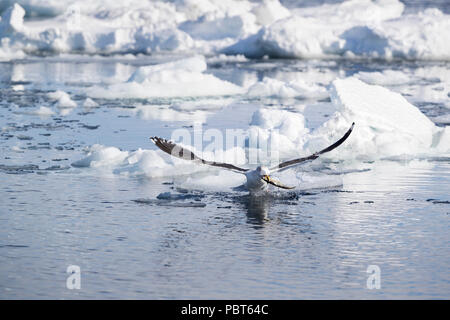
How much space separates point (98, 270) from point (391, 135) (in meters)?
9.84

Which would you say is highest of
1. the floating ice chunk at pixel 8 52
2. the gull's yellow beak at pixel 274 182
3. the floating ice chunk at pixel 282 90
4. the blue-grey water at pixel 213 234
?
the floating ice chunk at pixel 8 52

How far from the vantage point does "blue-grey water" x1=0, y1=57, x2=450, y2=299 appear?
10.7m

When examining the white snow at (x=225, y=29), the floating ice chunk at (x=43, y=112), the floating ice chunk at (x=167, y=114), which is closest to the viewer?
the floating ice chunk at (x=167, y=114)

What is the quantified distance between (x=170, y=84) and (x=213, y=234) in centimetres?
1662

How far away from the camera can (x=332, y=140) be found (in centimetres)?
1912

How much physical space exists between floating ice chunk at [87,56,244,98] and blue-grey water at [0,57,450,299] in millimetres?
8737

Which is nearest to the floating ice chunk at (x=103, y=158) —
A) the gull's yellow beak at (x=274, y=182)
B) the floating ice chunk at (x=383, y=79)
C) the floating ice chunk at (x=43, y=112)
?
the gull's yellow beak at (x=274, y=182)

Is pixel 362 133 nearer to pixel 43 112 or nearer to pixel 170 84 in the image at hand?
pixel 43 112

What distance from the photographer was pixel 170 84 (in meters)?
29.0

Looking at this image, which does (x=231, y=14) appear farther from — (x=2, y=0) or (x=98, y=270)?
(x=98, y=270)

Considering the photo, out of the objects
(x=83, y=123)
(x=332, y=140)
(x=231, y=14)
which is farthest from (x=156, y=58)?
(x=332, y=140)

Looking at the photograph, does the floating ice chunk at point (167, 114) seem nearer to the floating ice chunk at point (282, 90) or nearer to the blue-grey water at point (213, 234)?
the floating ice chunk at point (282, 90)

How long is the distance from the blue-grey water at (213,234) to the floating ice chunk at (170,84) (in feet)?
28.7

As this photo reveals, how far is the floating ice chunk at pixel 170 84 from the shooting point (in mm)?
28734
